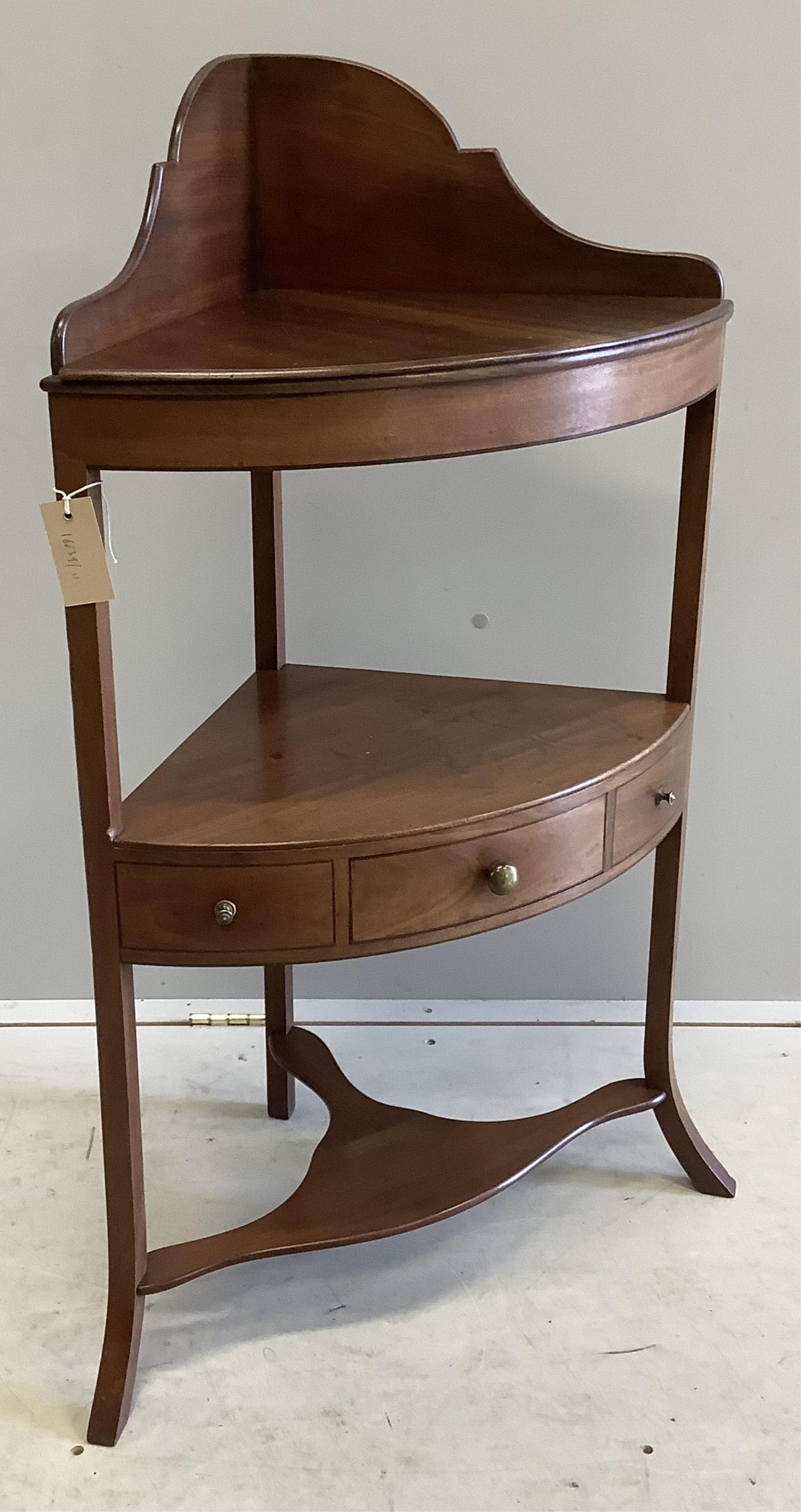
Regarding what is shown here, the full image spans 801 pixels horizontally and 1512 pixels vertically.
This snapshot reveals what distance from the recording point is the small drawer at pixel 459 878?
1.38 m

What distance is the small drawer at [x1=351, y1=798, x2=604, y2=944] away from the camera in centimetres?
138

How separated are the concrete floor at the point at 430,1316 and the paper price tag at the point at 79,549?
89 centimetres

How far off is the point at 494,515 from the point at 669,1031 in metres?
0.73

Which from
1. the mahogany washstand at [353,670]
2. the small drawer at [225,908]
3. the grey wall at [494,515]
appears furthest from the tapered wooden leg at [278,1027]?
the small drawer at [225,908]

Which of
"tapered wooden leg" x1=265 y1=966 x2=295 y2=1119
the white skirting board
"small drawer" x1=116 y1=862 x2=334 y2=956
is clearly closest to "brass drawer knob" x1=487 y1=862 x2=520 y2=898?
"small drawer" x1=116 y1=862 x2=334 y2=956

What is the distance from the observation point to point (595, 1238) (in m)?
1.79

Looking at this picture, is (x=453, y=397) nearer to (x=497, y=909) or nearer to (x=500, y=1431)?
(x=497, y=909)

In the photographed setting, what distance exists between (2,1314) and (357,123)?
1.40 m

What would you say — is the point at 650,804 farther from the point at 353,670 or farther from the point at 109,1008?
the point at 109,1008

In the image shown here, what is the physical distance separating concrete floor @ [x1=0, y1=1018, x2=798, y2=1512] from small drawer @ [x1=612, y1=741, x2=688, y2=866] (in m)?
0.54

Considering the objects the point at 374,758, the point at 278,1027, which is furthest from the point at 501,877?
the point at 278,1027

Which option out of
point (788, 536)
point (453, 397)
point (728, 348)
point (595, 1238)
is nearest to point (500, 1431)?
point (595, 1238)

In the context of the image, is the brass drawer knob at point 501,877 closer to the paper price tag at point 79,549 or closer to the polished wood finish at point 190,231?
the paper price tag at point 79,549

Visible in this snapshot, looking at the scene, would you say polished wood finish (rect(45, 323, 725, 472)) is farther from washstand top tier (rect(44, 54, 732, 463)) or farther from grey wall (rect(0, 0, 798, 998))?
grey wall (rect(0, 0, 798, 998))
